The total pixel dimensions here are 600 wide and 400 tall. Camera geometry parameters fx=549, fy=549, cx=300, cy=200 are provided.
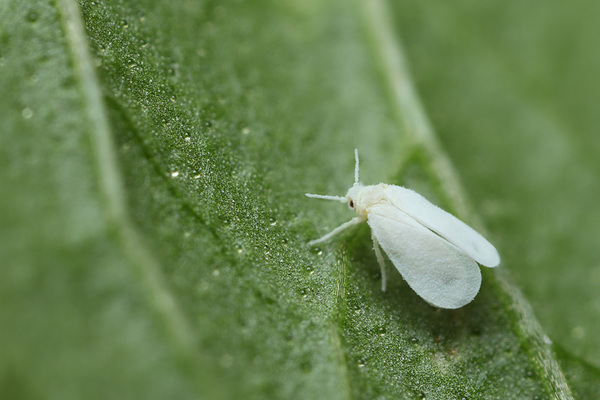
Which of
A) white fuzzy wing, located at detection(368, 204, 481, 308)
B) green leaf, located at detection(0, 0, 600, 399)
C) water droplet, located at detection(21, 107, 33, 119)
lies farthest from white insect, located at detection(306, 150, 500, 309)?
water droplet, located at detection(21, 107, 33, 119)

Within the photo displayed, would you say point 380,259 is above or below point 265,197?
below

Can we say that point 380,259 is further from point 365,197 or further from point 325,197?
point 325,197

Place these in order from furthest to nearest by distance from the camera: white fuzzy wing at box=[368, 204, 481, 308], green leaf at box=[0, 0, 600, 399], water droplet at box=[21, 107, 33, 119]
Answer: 1. white fuzzy wing at box=[368, 204, 481, 308]
2. water droplet at box=[21, 107, 33, 119]
3. green leaf at box=[0, 0, 600, 399]

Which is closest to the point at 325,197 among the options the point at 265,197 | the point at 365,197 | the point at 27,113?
the point at 365,197

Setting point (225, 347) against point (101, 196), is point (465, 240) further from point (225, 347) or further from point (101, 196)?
point (101, 196)

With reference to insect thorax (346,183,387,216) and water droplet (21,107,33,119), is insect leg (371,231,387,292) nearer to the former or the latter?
insect thorax (346,183,387,216)

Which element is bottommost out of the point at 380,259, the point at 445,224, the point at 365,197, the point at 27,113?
the point at 380,259
